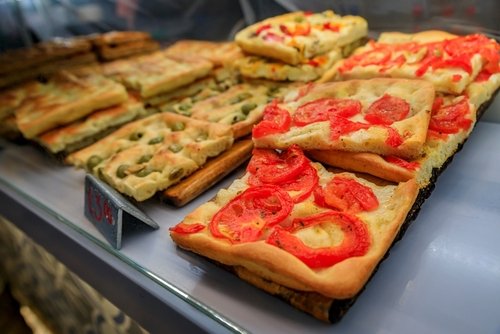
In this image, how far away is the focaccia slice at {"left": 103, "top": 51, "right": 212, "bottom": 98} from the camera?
3.21 m

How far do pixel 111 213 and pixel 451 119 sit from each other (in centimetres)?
156

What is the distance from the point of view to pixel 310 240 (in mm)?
1541

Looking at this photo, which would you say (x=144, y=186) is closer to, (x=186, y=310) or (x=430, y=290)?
(x=186, y=310)

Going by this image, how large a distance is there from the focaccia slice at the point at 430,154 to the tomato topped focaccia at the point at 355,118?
0.04 meters

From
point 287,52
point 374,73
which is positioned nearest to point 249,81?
point 287,52

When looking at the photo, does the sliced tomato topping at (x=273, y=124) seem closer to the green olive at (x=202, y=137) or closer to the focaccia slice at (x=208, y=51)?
the green olive at (x=202, y=137)

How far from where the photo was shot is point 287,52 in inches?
116

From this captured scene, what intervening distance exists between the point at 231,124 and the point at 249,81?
0.79 meters

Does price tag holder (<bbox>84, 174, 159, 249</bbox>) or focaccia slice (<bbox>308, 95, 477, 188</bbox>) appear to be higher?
focaccia slice (<bbox>308, 95, 477, 188</bbox>)

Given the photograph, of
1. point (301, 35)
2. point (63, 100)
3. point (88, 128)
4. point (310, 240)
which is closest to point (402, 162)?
point (310, 240)

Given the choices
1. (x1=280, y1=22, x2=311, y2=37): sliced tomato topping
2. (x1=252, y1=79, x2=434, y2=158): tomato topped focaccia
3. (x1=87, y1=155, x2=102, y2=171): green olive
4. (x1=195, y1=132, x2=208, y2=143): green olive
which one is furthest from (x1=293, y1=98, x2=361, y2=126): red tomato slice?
(x1=87, y1=155, x2=102, y2=171): green olive

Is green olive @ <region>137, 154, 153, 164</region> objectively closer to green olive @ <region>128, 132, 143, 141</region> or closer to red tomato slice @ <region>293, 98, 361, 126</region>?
green olive @ <region>128, 132, 143, 141</region>

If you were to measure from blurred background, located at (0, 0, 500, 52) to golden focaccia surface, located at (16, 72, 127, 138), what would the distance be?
43.3 inches

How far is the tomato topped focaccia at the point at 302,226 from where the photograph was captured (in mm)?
1397
